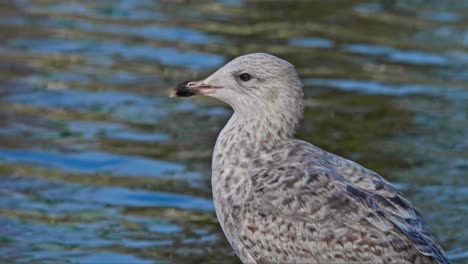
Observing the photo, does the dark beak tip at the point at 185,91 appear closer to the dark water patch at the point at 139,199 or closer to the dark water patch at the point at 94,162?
the dark water patch at the point at 139,199

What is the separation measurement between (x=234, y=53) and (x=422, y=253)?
8180 millimetres

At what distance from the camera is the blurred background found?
35.3 feet

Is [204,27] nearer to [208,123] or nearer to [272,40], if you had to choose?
[272,40]

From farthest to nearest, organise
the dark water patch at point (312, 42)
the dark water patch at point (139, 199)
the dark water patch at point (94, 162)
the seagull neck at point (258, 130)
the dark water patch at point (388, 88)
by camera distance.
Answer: the dark water patch at point (312, 42) → the dark water patch at point (388, 88) → the dark water patch at point (94, 162) → the dark water patch at point (139, 199) → the seagull neck at point (258, 130)

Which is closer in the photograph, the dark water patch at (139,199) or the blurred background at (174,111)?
the blurred background at (174,111)

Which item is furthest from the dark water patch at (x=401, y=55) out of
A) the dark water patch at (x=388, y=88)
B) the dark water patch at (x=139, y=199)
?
the dark water patch at (x=139, y=199)

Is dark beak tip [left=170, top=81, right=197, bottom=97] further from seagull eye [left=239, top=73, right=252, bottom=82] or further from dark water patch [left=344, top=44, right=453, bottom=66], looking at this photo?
dark water patch [left=344, top=44, right=453, bottom=66]

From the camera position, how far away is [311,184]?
771 cm

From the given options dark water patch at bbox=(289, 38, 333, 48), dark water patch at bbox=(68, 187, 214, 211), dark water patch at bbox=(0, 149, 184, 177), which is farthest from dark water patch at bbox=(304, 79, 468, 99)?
dark water patch at bbox=(68, 187, 214, 211)

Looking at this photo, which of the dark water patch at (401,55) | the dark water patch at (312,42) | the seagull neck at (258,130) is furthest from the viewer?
the dark water patch at (312,42)

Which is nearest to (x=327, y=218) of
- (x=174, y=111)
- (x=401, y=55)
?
(x=174, y=111)

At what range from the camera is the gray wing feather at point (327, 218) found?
7.40m

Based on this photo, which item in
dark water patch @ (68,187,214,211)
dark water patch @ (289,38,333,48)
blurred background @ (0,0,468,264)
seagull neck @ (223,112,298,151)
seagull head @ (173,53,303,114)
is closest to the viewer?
seagull neck @ (223,112,298,151)

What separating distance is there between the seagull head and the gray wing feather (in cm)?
51
